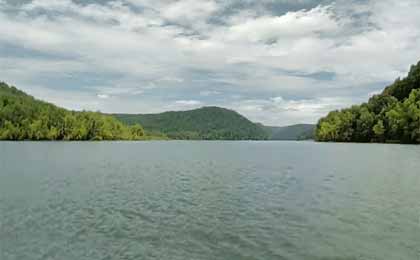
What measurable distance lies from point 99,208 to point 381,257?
1740 cm

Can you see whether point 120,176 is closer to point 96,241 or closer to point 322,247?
point 96,241

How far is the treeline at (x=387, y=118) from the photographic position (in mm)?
140625

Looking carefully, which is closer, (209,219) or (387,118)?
(209,219)

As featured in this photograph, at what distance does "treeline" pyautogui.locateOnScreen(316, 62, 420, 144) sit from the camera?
141 m

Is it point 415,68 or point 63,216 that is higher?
point 415,68

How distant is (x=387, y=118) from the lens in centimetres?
15725

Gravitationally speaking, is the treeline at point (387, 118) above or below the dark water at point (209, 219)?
above

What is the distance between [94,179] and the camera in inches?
1660

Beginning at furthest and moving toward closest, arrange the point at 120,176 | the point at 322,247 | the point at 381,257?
the point at 120,176, the point at 322,247, the point at 381,257

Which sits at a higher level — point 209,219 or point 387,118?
point 387,118

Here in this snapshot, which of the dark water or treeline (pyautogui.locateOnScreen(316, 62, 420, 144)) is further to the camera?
treeline (pyautogui.locateOnScreen(316, 62, 420, 144))

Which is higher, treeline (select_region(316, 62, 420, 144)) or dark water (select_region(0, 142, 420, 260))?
treeline (select_region(316, 62, 420, 144))

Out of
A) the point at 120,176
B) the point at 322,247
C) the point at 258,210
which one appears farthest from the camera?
the point at 120,176

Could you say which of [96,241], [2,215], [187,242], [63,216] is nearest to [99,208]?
[63,216]
